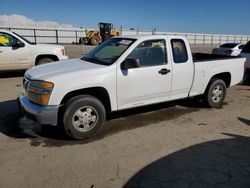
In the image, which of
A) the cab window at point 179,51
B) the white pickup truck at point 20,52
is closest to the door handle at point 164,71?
the cab window at point 179,51

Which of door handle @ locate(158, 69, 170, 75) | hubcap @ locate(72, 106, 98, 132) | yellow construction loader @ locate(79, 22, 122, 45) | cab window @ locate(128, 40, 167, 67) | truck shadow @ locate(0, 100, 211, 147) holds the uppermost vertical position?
yellow construction loader @ locate(79, 22, 122, 45)

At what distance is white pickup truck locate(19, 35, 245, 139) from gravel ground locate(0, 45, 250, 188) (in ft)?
1.52

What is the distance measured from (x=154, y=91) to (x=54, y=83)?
199 centimetres

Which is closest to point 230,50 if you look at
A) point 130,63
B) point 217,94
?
point 217,94

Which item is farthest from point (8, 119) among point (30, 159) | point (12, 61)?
point (12, 61)

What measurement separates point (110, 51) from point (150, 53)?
0.81m

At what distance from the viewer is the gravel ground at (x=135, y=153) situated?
118 inches

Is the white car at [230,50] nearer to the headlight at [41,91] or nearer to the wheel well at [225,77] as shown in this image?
the wheel well at [225,77]

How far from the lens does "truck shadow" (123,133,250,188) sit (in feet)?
9.62

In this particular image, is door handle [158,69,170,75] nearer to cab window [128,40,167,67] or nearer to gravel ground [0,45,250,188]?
cab window [128,40,167,67]

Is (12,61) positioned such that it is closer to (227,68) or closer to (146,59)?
(146,59)

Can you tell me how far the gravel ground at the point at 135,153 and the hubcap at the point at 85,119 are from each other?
0.25 meters

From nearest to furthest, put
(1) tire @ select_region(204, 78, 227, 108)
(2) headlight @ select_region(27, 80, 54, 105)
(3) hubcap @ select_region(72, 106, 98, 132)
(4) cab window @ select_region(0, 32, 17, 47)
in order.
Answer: (2) headlight @ select_region(27, 80, 54, 105), (3) hubcap @ select_region(72, 106, 98, 132), (1) tire @ select_region(204, 78, 227, 108), (4) cab window @ select_region(0, 32, 17, 47)

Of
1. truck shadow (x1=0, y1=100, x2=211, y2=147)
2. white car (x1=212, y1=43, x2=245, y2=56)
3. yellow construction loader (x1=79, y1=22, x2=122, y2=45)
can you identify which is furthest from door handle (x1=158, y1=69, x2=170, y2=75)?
yellow construction loader (x1=79, y1=22, x2=122, y2=45)
